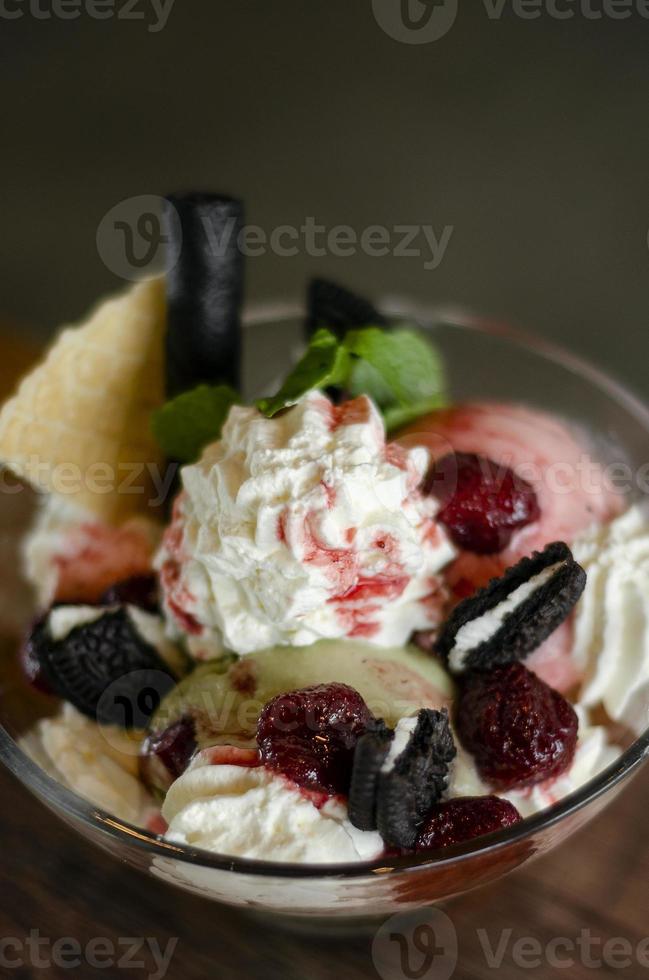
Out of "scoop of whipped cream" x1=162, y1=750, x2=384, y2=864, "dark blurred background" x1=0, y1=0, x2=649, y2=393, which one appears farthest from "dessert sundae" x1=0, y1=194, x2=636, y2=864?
"dark blurred background" x1=0, y1=0, x2=649, y2=393

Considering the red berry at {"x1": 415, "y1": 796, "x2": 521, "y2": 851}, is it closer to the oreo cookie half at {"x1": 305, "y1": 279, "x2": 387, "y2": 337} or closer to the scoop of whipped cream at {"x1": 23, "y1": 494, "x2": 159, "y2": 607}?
the scoop of whipped cream at {"x1": 23, "y1": 494, "x2": 159, "y2": 607}

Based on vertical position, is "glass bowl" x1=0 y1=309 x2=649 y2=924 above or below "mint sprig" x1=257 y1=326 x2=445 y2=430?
below

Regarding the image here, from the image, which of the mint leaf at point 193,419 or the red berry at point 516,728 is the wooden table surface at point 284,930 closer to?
the red berry at point 516,728

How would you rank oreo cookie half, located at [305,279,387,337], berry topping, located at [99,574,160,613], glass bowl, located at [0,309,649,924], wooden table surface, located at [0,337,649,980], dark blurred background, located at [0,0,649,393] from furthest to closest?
dark blurred background, located at [0,0,649,393] → oreo cookie half, located at [305,279,387,337] → berry topping, located at [99,574,160,613] → wooden table surface, located at [0,337,649,980] → glass bowl, located at [0,309,649,924]

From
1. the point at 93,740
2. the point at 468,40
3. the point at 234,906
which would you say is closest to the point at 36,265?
the point at 468,40

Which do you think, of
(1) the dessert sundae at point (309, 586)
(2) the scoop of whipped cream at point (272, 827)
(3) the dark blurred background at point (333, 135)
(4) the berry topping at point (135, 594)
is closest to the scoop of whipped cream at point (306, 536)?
(1) the dessert sundae at point (309, 586)

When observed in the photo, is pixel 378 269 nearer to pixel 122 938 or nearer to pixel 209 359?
pixel 209 359

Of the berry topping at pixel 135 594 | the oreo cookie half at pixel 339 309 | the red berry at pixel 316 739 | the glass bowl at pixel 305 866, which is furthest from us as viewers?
the oreo cookie half at pixel 339 309
